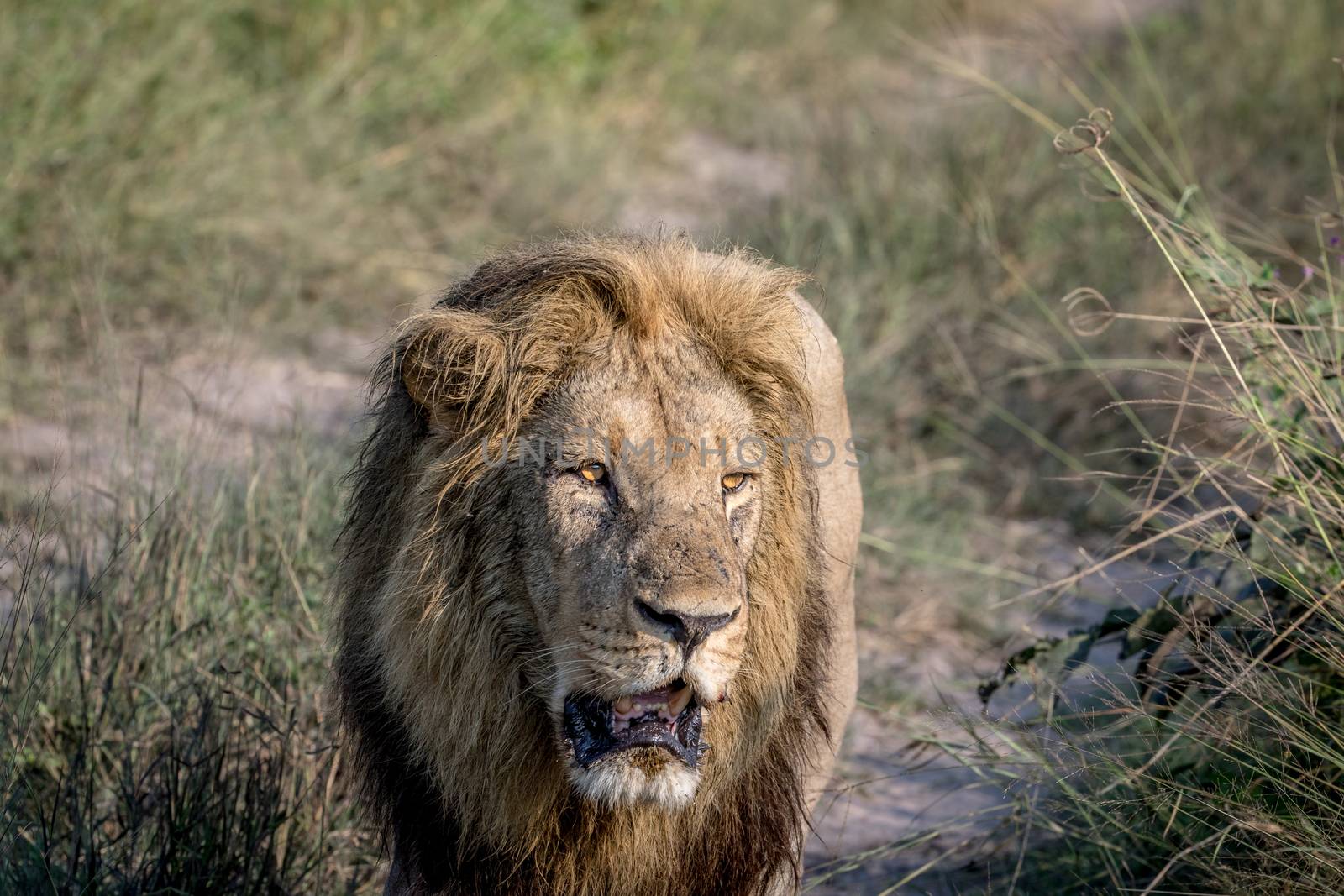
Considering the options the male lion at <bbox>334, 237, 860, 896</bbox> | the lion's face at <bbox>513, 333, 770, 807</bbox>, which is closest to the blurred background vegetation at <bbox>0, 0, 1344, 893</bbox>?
the male lion at <bbox>334, 237, 860, 896</bbox>

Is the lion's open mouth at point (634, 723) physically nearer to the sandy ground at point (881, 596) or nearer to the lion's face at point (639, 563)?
the lion's face at point (639, 563)

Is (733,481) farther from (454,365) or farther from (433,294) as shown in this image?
(433,294)

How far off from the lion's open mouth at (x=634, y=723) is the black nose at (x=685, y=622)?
11cm

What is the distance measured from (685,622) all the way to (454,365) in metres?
0.65

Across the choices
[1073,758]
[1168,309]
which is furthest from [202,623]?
[1168,309]

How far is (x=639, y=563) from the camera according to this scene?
227cm

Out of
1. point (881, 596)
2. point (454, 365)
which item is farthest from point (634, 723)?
point (881, 596)

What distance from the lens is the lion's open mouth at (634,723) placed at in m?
2.30

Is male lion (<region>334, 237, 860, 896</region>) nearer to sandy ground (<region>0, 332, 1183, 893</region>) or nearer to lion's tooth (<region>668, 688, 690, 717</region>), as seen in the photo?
lion's tooth (<region>668, 688, 690, 717</region>)

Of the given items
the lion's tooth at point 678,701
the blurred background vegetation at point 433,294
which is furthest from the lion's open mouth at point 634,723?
the blurred background vegetation at point 433,294

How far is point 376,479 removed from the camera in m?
2.69

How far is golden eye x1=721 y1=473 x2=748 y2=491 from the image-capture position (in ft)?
8.23

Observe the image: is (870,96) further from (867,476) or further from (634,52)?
(867,476)

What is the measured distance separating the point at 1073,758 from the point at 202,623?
2.12m
